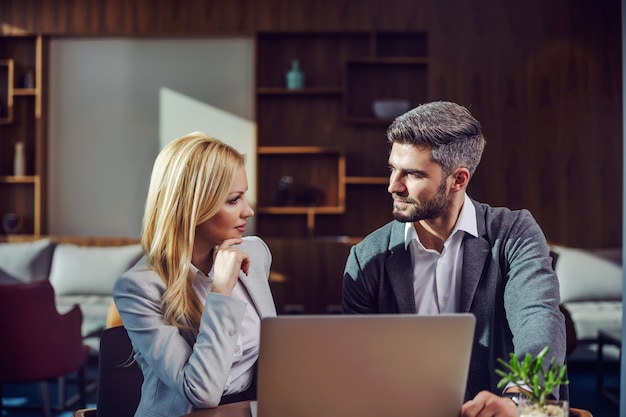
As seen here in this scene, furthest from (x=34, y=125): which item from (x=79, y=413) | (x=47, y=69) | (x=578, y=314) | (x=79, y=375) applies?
(x=79, y=413)

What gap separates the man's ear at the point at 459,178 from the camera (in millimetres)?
1910

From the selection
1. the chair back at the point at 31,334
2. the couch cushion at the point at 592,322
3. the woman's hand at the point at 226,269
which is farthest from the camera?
the couch cushion at the point at 592,322

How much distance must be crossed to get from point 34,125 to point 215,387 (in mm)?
5128

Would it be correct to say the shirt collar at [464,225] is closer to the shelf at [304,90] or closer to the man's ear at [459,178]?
the man's ear at [459,178]

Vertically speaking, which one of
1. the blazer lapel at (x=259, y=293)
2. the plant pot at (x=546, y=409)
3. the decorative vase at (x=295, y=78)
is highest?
the decorative vase at (x=295, y=78)

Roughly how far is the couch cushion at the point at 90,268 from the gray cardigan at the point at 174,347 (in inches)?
152

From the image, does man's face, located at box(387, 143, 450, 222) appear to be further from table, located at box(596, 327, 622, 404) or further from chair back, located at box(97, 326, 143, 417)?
table, located at box(596, 327, 622, 404)

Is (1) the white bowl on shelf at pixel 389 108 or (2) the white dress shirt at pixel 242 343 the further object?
(1) the white bowl on shelf at pixel 389 108

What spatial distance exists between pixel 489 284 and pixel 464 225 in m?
0.17

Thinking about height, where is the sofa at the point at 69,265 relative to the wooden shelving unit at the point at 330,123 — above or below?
below

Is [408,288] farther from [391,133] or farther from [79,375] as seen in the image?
[79,375]

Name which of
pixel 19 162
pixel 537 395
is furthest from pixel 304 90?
pixel 537 395

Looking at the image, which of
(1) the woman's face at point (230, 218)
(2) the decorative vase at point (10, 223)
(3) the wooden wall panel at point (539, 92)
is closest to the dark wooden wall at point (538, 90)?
(3) the wooden wall panel at point (539, 92)

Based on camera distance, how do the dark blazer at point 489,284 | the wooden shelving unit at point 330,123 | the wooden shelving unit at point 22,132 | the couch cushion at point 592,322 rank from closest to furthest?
1. the dark blazer at point 489,284
2. the couch cushion at point 592,322
3. the wooden shelving unit at point 330,123
4. the wooden shelving unit at point 22,132
